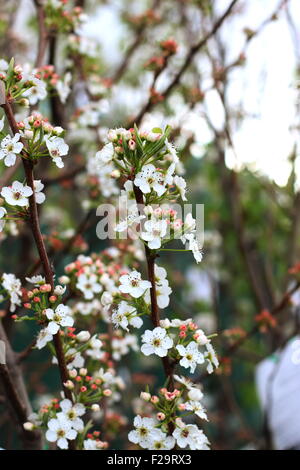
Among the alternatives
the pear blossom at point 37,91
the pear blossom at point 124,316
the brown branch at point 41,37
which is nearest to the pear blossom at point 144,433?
the pear blossom at point 124,316

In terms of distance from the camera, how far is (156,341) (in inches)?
43.1

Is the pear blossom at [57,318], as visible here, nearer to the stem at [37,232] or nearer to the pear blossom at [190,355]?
the stem at [37,232]

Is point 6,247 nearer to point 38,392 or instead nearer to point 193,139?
point 38,392

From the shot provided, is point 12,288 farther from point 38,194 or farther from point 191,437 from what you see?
point 191,437

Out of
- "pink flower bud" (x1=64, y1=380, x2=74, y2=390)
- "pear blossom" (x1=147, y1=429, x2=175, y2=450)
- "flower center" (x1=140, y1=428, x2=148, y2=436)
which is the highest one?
"pink flower bud" (x1=64, y1=380, x2=74, y2=390)

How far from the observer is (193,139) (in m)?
2.24

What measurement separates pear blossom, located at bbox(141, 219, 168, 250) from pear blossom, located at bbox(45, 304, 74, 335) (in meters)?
0.24

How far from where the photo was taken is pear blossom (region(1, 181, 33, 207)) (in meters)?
1.07

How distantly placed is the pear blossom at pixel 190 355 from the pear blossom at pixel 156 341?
3 centimetres

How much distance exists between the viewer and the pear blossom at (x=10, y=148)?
3.38 feet

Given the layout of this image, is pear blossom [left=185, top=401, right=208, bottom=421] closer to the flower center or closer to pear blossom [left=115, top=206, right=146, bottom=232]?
the flower center

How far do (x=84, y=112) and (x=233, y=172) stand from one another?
37.5 inches

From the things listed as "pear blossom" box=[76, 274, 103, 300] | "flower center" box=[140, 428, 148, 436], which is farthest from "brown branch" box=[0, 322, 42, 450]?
"flower center" box=[140, 428, 148, 436]

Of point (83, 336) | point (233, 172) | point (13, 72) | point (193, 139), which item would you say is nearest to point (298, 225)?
point (233, 172)
